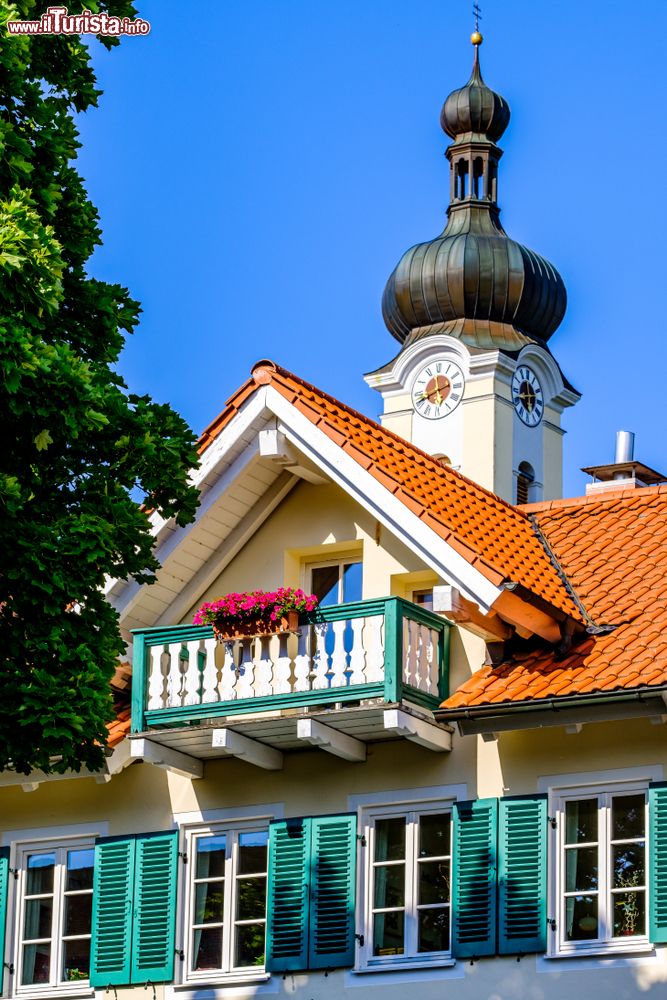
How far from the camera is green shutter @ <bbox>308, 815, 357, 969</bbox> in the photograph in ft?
86.8

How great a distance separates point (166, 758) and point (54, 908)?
2.32 metres

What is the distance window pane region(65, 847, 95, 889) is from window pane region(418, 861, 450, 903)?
3972 millimetres

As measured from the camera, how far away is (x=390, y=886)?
1049 inches

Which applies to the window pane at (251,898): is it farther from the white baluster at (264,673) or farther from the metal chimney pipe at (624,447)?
the metal chimney pipe at (624,447)

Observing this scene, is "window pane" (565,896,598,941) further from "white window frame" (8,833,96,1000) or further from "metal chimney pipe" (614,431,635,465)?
"metal chimney pipe" (614,431,635,465)

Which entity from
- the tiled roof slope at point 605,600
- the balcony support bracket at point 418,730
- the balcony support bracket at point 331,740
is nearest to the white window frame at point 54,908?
the balcony support bracket at point 331,740

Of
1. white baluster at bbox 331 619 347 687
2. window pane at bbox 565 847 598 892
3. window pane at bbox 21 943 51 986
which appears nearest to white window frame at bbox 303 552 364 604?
white baluster at bbox 331 619 347 687

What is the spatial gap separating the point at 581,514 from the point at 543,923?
5929mm

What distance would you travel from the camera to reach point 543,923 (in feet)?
83.2

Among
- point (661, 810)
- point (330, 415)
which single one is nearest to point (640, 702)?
point (661, 810)

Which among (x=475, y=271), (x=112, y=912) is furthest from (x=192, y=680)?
(x=475, y=271)

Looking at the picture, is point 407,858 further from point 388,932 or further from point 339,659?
point 339,659

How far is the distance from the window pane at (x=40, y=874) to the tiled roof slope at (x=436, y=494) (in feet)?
15.5

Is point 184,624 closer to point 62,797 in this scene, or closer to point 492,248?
point 62,797
